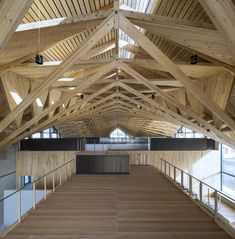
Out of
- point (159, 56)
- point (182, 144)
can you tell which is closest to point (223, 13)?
point (159, 56)

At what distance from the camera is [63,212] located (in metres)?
6.57

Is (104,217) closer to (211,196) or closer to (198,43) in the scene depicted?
(198,43)

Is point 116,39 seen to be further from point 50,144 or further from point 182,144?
point 50,144

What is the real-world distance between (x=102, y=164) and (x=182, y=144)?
705 centimetres

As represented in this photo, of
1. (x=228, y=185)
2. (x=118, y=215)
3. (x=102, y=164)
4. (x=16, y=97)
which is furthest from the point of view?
(x=228, y=185)

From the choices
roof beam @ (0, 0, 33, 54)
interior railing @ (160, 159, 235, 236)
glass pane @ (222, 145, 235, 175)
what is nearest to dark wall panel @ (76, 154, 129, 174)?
interior railing @ (160, 159, 235, 236)

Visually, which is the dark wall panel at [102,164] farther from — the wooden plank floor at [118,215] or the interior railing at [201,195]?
the wooden plank floor at [118,215]

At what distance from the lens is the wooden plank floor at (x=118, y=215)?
527 centimetres

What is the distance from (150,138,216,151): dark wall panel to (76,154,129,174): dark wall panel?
16.6 ft

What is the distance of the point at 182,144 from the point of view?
56.2 ft

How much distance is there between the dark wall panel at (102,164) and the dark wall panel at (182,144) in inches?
200

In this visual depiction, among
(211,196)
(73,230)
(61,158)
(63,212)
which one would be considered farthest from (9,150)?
(211,196)

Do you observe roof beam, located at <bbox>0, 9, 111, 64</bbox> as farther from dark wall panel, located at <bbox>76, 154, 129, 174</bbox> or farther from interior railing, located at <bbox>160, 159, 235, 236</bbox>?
dark wall panel, located at <bbox>76, 154, 129, 174</bbox>

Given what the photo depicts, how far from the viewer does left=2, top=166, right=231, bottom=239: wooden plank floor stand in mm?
5266
